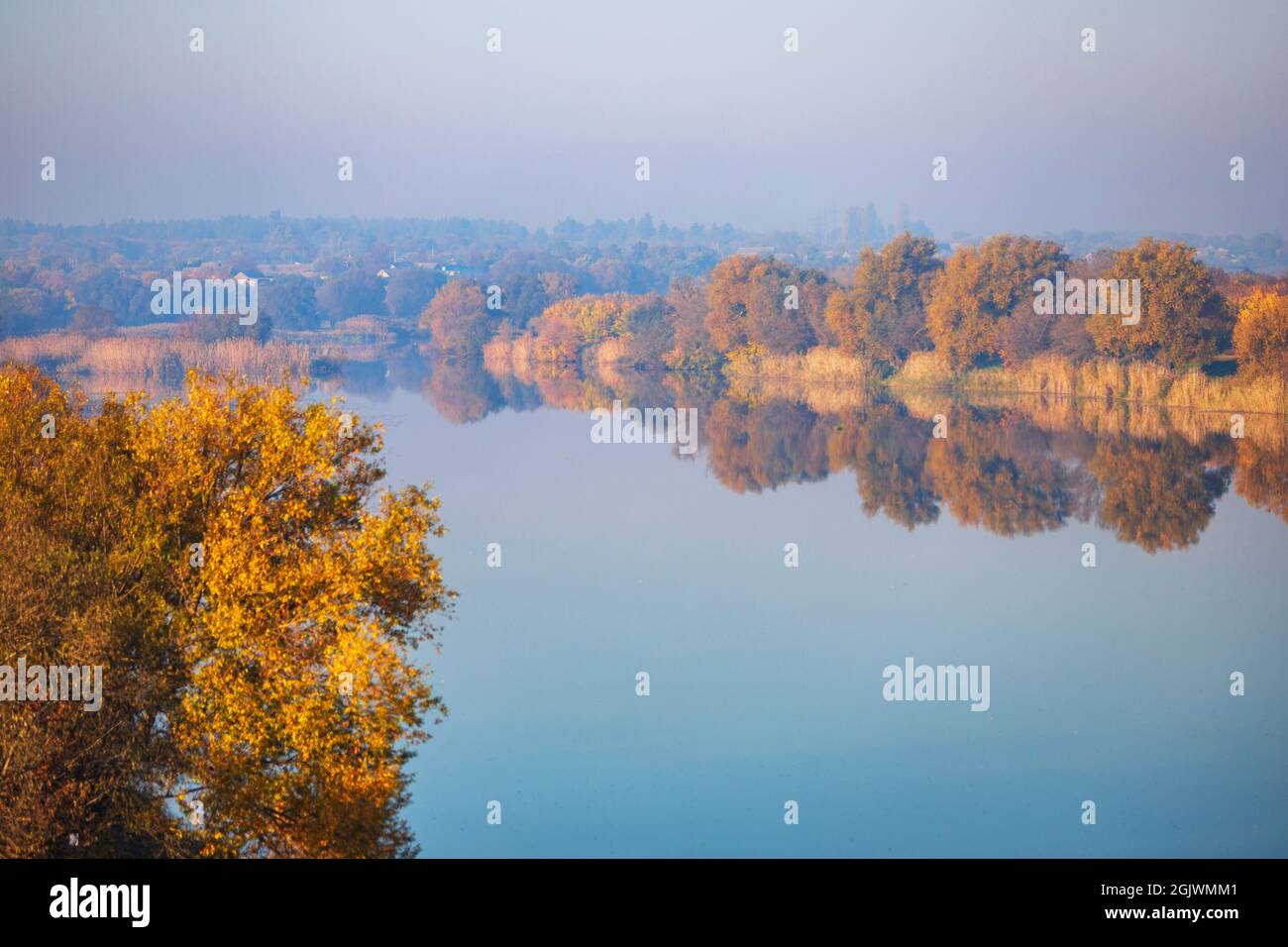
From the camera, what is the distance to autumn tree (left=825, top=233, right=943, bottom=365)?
4606cm

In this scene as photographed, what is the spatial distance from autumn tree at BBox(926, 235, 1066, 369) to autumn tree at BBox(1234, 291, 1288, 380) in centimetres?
761

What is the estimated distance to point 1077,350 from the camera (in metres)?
40.4

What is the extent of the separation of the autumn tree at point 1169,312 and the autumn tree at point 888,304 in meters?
8.32

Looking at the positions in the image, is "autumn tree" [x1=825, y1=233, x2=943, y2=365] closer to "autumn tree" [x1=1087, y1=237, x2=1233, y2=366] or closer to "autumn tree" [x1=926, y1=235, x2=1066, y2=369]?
"autumn tree" [x1=926, y1=235, x2=1066, y2=369]

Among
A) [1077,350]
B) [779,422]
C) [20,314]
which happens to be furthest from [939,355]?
[20,314]

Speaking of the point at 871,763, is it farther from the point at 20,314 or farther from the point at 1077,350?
the point at 20,314

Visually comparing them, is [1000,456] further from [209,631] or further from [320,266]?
[320,266]

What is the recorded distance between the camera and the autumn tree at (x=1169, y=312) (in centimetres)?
3656

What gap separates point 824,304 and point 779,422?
12567 millimetres

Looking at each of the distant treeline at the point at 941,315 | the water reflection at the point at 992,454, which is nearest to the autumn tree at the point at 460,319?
the distant treeline at the point at 941,315

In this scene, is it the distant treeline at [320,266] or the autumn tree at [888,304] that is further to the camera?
the distant treeline at [320,266]

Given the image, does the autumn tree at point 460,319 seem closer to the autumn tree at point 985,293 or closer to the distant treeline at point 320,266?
the distant treeline at point 320,266

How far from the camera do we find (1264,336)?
112 feet
